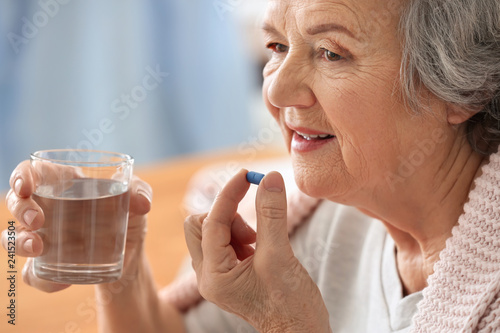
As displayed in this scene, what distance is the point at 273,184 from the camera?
42.4 inches

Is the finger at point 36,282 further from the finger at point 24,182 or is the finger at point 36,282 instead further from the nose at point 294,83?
the nose at point 294,83

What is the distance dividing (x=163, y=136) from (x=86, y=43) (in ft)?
2.85

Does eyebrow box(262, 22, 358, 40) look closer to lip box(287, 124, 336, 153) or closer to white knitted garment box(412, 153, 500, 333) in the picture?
lip box(287, 124, 336, 153)

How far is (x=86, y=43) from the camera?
3.67 meters

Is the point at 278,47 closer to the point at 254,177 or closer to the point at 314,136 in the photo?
the point at 314,136

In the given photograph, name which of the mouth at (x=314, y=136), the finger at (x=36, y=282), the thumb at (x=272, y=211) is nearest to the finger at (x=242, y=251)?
the thumb at (x=272, y=211)

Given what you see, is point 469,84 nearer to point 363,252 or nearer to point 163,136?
point 363,252

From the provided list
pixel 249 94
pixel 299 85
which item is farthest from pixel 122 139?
pixel 299 85

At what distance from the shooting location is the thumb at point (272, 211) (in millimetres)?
1072

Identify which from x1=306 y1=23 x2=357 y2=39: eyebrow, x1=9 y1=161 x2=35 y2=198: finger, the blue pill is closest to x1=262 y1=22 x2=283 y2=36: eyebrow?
x1=306 y1=23 x2=357 y2=39: eyebrow

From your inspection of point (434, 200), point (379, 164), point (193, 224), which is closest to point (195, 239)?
point (193, 224)

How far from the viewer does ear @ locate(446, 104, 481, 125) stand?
1.19 meters

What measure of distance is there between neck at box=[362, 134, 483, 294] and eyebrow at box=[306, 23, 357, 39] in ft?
1.01

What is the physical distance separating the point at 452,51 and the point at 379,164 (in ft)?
0.85
